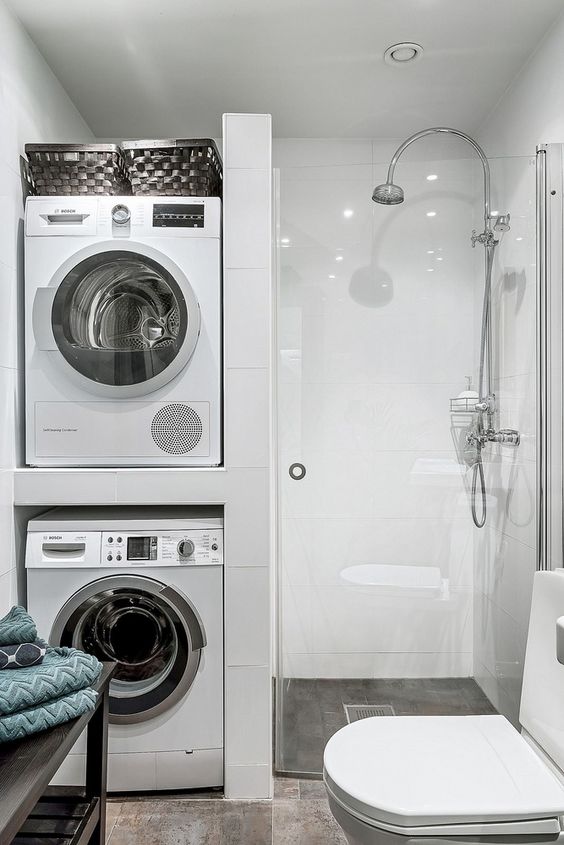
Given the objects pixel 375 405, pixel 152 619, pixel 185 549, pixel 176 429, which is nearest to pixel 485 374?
pixel 375 405

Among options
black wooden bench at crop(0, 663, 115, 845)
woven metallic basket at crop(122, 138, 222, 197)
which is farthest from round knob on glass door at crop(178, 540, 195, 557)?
woven metallic basket at crop(122, 138, 222, 197)

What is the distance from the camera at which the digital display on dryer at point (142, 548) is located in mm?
2041

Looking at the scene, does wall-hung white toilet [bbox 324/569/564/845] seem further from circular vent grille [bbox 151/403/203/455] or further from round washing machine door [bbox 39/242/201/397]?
round washing machine door [bbox 39/242/201/397]

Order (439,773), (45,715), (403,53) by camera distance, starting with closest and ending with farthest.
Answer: (45,715), (439,773), (403,53)

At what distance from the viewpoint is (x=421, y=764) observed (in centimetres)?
145

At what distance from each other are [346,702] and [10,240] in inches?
76.0

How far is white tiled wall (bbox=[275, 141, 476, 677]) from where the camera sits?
2.10 metres

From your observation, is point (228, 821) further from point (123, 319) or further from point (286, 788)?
point (123, 319)

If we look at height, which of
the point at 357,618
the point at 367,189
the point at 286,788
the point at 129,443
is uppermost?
the point at 367,189

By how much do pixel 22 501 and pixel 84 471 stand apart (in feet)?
0.74

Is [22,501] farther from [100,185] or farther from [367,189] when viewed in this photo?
[367,189]

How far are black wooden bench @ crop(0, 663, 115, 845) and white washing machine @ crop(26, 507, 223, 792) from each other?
25 centimetres

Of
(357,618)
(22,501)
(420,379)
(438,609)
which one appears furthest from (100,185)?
(438,609)

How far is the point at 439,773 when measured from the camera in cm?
141
